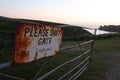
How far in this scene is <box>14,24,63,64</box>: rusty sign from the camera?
410 cm

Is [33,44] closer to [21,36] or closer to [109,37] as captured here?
[21,36]

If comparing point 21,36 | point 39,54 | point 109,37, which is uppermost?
point 21,36

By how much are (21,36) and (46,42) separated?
1.09 metres

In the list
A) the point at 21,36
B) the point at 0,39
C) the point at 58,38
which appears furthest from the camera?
the point at 0,39

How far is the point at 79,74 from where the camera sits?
29.6 feet

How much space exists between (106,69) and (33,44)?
6.81m

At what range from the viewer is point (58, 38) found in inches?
225

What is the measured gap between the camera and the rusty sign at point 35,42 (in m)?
4.10

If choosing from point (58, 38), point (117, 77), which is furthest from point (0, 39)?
point (117, 77)

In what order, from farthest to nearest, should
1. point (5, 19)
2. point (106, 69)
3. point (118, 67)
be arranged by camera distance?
1. point (118, 67)
2. point (106, 69)
3. point (5, 19)

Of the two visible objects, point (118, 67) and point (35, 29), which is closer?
point (35, 29)

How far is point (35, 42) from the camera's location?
15.3 feet

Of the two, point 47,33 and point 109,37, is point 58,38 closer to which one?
point 47,33

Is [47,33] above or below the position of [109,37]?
above
